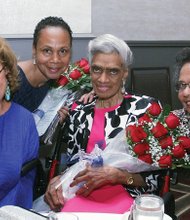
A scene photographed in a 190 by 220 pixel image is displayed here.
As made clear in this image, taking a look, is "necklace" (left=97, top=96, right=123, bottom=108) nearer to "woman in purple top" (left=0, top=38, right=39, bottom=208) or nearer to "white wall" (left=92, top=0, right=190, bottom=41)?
"woman in purple top" (left=0, top=38, right=39, bottom=208)

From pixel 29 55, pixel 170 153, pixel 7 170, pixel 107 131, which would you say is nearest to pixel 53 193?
pixel 7 170

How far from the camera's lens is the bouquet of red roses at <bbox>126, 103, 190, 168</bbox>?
6.14ft

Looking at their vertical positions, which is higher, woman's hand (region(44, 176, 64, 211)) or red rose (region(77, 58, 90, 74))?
red rose (region(77, 58, 90, 74))

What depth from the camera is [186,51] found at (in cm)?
236

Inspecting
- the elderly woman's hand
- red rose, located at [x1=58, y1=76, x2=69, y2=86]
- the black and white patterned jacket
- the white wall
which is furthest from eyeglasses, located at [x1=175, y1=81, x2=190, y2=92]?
the white wall

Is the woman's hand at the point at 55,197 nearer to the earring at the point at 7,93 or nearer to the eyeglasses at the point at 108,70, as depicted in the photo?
the earring at the point at 7,93

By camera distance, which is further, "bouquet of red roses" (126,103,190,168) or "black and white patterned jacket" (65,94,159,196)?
"black and white patterned jacket" (65,94,159,196)

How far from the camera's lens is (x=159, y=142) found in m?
1.89

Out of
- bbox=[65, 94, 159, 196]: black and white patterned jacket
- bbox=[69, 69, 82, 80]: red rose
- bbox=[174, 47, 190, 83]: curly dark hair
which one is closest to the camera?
bbox=[65, 94, 159, 196]: black and white patterned jacket

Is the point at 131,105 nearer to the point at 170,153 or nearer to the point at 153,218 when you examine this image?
the point at 170,153

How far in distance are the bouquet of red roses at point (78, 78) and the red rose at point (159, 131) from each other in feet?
2.92

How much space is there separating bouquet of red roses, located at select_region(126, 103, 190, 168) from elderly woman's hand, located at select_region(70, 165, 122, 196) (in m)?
0.15

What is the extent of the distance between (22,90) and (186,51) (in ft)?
3.67

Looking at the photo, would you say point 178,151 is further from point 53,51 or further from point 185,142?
point 53,51
